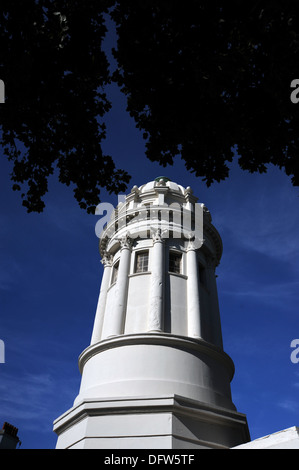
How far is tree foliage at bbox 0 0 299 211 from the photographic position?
734cm

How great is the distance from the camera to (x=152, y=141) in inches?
379

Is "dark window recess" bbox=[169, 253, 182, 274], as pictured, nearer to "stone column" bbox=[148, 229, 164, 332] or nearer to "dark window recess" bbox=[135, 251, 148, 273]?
"stone column" bbox=[148, 229, 164, 332]

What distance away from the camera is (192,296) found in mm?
17938

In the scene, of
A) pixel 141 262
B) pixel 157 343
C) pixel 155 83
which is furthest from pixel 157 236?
pixel 155 83

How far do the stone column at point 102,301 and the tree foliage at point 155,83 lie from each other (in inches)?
417

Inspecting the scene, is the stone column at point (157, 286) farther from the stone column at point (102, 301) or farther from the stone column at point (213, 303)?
the stone column at point (213, 303)

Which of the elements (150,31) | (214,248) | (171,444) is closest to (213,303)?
(214,248)

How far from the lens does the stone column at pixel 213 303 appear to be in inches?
724

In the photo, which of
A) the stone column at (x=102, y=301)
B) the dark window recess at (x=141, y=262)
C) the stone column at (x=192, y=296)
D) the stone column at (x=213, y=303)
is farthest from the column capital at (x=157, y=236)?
the stone column at (x=213, y=303)

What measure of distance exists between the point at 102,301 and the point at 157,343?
5.60 m

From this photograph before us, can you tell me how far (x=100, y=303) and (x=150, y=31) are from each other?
49.2ft

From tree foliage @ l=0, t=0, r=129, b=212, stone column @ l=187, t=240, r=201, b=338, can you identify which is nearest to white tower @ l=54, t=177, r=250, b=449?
stone column @ l=187, t=240, r=201, b=338

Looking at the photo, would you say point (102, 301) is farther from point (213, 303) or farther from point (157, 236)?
point (213, 303)
